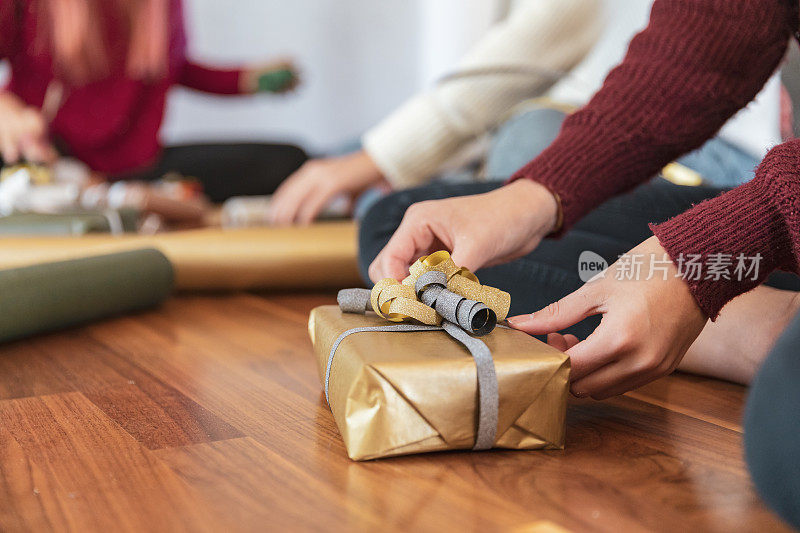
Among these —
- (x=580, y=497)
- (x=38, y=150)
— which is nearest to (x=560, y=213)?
(x=580, y=497)

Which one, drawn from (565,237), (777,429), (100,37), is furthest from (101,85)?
(777,429)

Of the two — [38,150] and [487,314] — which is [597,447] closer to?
[487,314]

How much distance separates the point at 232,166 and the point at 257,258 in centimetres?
106

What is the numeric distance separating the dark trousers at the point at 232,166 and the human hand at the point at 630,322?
1813 millimetres

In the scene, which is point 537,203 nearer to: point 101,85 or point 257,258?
point 257,258

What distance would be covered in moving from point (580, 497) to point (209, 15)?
3193 millimetres

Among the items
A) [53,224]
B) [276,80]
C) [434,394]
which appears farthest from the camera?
[276,80]

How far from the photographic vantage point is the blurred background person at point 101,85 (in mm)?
1832

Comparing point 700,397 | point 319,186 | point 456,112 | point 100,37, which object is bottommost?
point 700,397

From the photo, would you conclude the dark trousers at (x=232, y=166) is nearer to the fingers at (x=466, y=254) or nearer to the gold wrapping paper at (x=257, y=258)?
the gold wrapping paper at (x=257, y=258)

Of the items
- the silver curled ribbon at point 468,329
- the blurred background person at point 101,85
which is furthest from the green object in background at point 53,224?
the silver curled ribbon at point 468,329

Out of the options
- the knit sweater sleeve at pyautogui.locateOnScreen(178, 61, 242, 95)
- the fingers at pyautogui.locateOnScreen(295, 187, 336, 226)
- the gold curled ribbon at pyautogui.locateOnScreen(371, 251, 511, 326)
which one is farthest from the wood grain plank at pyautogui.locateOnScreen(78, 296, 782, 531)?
the knit sweater sleeve at pyautogui.locateOnScreen(178, 61, 242, 95)

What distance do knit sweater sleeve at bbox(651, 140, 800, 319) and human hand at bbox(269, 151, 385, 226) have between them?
35.5 inches

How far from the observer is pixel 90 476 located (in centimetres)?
54
